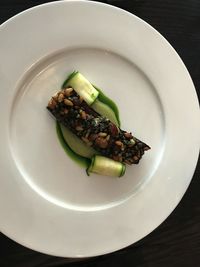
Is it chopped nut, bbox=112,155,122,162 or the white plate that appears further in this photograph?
chopped nut, bbox=112,155,122,162

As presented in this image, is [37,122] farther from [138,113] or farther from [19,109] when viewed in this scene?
[138,113]

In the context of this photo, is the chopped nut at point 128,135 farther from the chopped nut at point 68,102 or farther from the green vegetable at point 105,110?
the chopped nut at point 68,102

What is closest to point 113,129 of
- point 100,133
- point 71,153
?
point 100,133

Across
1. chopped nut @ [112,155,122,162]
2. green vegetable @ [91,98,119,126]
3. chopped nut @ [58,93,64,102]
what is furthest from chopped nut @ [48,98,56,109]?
chopped nut @ [112,155,122,162]

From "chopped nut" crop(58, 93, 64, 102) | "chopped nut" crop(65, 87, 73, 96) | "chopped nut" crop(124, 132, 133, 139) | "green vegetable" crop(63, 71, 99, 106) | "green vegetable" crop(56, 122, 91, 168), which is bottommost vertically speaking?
"green vegetable" crop(56, 122, 91, 168)

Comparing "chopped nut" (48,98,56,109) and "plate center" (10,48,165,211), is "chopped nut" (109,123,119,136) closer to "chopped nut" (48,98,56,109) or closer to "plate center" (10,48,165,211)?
"plate center" (10,48,165,211)

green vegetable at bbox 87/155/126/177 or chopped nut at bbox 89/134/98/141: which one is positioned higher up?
chopped nut at bbox 89/134/98/141
